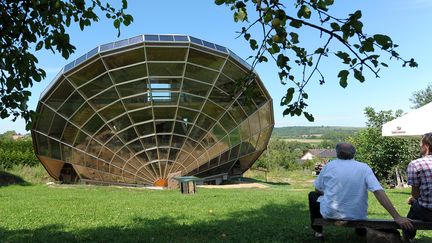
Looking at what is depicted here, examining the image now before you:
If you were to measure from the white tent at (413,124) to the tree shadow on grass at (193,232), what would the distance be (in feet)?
17.6

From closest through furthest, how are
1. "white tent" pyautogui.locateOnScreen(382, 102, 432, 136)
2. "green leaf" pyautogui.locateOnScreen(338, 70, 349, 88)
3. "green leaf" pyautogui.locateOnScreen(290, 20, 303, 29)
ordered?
"green leaf" pyautogui.locateOnScreen(338, 70, 349, 88)
"green leaf" pyautogui.locateOnScreen(290, 20, 303, 29)
"white tent" pyautogui.locateOnScreen(382, 102, 432, 136)

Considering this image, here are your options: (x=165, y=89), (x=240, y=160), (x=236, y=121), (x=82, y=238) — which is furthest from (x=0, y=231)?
(x=240, y=160)

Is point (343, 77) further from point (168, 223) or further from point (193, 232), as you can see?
point (168, 223)

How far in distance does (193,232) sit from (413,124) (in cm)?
817

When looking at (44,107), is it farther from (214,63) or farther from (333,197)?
(333,197)

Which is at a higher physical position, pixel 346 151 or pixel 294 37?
pixel 294 37

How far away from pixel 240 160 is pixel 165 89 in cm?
834

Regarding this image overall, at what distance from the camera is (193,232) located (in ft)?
22.9

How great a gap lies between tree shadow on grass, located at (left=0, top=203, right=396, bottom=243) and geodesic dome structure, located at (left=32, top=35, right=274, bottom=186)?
13301 millimetres

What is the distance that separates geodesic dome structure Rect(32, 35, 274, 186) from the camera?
21.1m

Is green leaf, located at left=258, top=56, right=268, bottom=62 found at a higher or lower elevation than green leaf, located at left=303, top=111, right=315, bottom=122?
higher

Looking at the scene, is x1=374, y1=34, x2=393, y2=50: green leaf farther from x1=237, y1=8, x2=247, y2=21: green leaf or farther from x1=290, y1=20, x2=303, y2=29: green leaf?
x1=237, y1=8, x2=247, y2=21: green leaf

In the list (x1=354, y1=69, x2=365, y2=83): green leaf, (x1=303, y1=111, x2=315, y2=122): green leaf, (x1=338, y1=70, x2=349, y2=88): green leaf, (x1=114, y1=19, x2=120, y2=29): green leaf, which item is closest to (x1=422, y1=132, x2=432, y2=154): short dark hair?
(x1=303, y1=111, x2=315, y2=122): green leaf

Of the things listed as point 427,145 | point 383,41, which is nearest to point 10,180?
point 427,145
